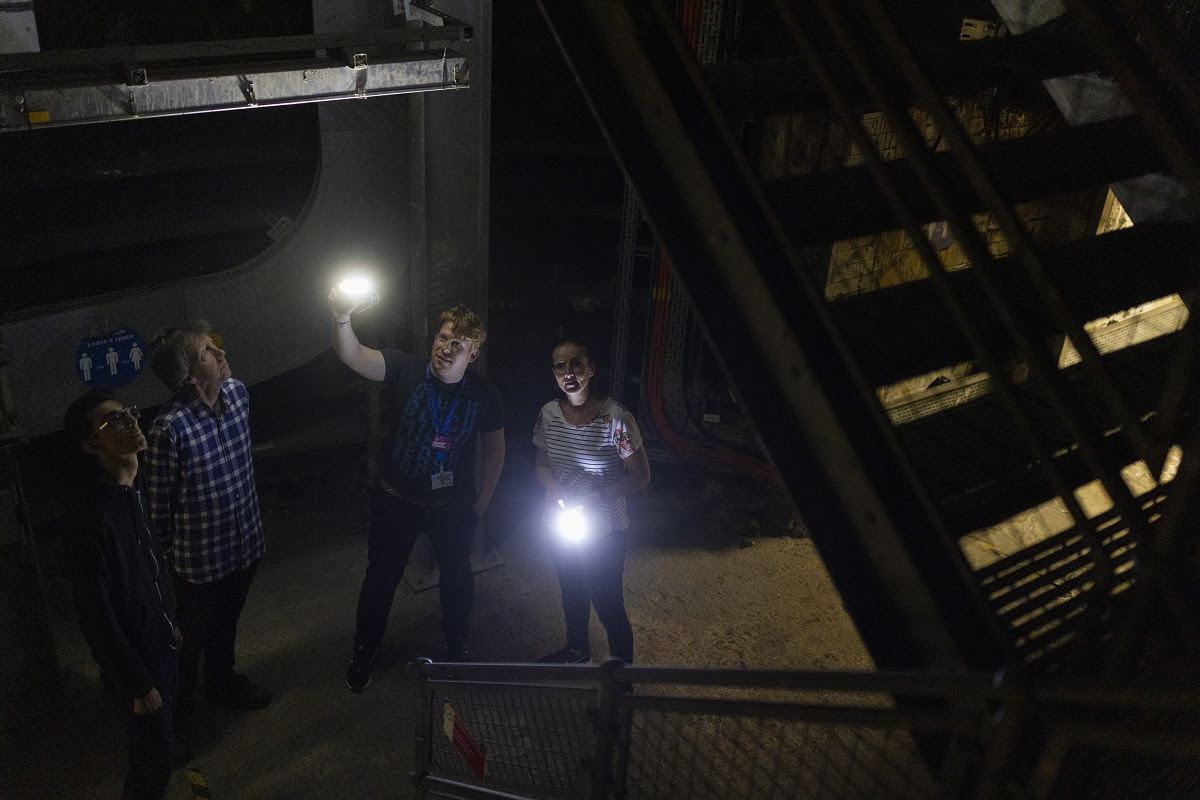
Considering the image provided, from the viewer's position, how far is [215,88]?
4047 millimetres

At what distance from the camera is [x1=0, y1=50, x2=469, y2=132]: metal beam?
3758mm

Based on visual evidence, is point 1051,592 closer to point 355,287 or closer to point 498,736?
point 498,736

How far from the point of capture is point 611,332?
Result: 7566 millimetres

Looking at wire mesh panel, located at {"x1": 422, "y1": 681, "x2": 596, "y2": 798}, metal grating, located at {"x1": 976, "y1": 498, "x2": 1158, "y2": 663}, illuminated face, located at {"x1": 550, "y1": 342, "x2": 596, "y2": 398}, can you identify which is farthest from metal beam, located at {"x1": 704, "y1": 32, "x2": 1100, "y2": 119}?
illuminated face, located at {"x1": 550, "y1": 342, "x2": 596, "y2": 398}

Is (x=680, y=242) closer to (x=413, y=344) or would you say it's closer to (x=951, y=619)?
(x=951, y=619)

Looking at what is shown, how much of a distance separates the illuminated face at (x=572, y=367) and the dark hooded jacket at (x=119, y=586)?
1.91 meters

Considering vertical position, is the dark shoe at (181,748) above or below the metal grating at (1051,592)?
below

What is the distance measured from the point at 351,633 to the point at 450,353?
1980 mm

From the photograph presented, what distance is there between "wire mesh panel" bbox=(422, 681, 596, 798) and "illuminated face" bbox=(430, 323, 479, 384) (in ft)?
5.02

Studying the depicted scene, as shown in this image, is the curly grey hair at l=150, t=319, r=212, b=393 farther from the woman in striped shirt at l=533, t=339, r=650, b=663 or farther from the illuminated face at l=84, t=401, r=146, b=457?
the woman in striped shirt at l=533, t=339, r=650, b=663

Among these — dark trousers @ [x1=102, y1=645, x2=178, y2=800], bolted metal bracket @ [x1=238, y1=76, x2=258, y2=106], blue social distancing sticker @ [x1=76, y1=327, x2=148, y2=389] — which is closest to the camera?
bolted metal bracket @ [x1=238, y1=76, x2=258, y2=106]

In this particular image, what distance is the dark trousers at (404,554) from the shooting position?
210 inches

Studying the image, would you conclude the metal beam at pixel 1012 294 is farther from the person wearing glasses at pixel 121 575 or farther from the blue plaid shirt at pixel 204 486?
the blue plaid shirt at pixel 204 486

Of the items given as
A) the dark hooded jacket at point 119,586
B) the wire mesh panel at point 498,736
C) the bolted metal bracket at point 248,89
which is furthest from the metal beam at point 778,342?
the dark hooded jacket at point 119,586
